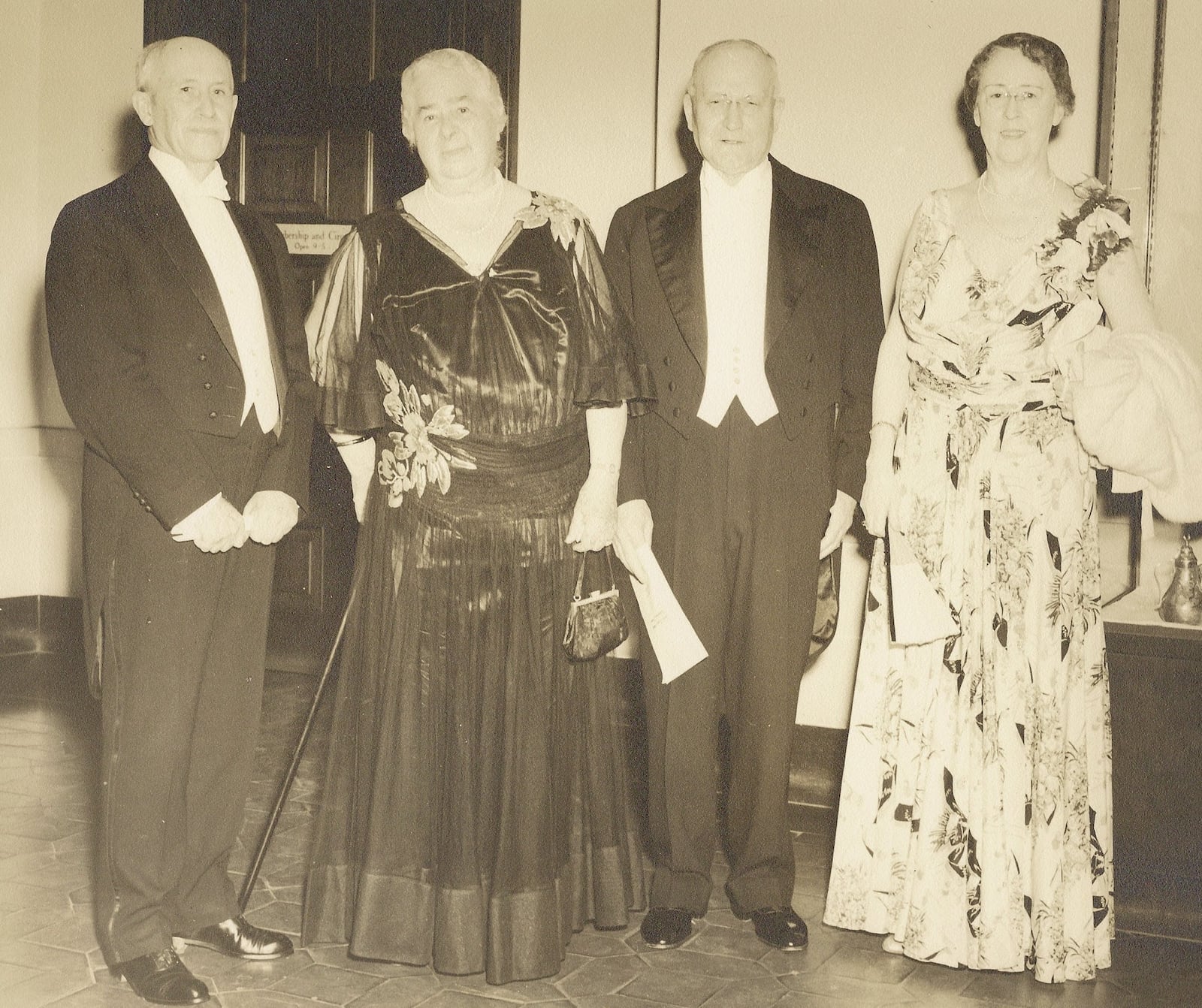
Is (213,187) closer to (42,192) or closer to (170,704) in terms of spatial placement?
(170,704)

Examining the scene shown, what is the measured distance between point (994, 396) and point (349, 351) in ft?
4.37

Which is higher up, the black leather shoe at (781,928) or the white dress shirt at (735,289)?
the white dress shirt at (735,289)

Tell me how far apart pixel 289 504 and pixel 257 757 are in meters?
1.87

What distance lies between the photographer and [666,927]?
294 cm

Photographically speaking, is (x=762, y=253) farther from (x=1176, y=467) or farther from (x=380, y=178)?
(x=380, y=178)

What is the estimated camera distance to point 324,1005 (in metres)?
2.61

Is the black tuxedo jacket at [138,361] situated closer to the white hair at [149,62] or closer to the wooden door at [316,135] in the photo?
the white hair at [149,62]

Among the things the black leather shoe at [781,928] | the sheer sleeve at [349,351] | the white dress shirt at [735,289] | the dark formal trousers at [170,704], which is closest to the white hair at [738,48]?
the white dress shirt at [735,289]

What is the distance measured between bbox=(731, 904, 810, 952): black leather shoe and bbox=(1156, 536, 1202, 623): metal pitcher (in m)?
1.13

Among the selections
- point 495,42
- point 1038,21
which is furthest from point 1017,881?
point 495,42

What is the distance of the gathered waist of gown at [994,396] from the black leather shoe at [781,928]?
45.6 inches

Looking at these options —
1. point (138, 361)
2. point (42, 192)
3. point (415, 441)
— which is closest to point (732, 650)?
point (415, 441)

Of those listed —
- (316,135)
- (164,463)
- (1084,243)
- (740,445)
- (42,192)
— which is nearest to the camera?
(164,463)

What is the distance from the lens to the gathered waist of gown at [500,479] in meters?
2.69
